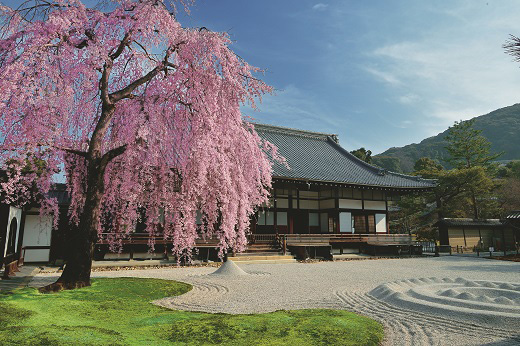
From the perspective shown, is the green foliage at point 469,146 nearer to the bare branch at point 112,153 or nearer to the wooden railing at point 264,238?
the wooden railing at point 264,238

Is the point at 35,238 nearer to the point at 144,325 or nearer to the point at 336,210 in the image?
the point at 144,325

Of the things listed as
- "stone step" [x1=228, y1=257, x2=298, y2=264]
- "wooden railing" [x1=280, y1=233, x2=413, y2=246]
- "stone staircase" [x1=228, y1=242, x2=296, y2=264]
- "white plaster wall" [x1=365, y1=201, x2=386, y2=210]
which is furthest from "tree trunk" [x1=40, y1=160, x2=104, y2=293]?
"white plaster wall" [x1=365, y1=201, x2=386, y2=210]

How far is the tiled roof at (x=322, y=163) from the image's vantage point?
872 inches

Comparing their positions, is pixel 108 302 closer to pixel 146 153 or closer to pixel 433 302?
pixel 146 153

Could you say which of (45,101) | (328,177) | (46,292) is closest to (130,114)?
(45,101)

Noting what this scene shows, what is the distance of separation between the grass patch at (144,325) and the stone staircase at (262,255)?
11493mm

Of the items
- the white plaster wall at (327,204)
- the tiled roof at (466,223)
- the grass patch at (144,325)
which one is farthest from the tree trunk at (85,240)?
the tiled roof at (466,223)

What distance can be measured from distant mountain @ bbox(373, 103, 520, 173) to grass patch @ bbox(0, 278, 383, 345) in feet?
327

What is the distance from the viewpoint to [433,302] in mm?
6746

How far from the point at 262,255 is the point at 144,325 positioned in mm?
14014

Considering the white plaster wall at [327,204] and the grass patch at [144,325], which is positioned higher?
the white plaster wall at [327,204]

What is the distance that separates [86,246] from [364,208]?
19.8 m

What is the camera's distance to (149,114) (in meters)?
7.03

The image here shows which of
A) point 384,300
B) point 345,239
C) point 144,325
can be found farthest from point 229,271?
point 345,239
